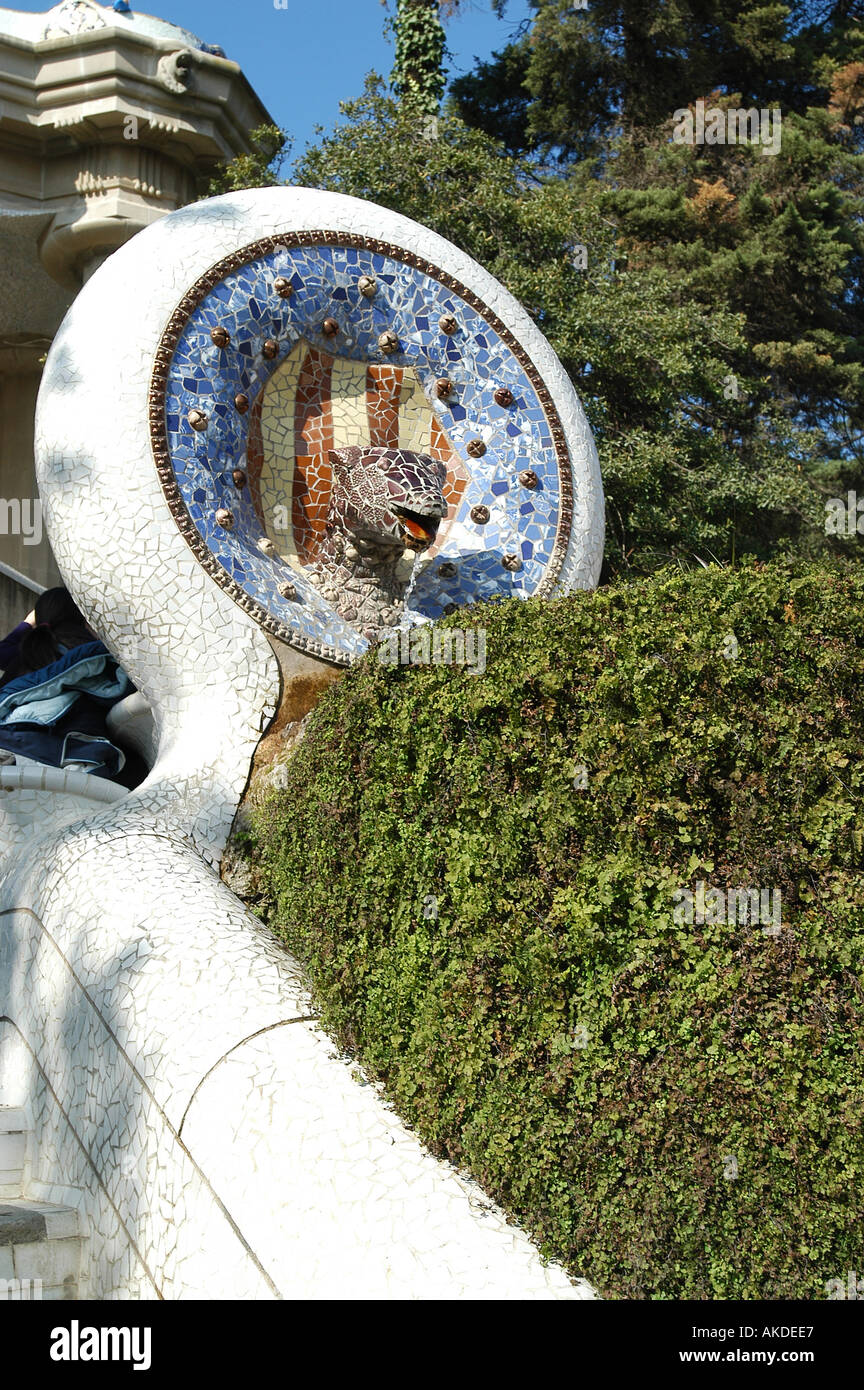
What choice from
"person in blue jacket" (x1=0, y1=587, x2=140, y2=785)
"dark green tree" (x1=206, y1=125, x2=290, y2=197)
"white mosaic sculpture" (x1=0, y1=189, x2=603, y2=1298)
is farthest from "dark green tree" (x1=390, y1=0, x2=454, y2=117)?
"person in blue jacket" (x1=0, y1=587, x2=140, y2=785)

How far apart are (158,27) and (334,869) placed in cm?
969

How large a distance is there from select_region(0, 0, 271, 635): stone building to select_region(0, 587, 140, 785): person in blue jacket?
173 inches

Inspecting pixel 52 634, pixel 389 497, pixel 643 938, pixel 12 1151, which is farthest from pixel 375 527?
pixel 643 938

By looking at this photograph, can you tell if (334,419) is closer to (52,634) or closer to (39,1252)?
(52,634)

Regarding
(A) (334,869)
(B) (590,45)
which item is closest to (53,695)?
(A) (334,869)

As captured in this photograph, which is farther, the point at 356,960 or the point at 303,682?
the point at 303,682

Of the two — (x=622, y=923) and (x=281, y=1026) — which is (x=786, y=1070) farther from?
(x=281, y=1026)

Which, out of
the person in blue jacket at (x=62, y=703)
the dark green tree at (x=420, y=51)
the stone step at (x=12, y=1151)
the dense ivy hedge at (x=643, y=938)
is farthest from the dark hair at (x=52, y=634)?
the dark green tree at (x=420, y=51)

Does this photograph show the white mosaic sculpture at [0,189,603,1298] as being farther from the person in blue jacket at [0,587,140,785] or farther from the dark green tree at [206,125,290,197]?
the dark green tree at [206,125,290,197]

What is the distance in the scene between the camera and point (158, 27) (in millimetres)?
11195

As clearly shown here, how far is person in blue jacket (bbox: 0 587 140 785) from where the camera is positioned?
5570 millimetres

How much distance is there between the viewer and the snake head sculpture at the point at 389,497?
5336mm

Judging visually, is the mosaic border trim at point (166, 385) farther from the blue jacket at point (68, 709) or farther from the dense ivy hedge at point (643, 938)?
the dense ivy hedge at point (643, 938)

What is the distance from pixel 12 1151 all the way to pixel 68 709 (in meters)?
2.18
